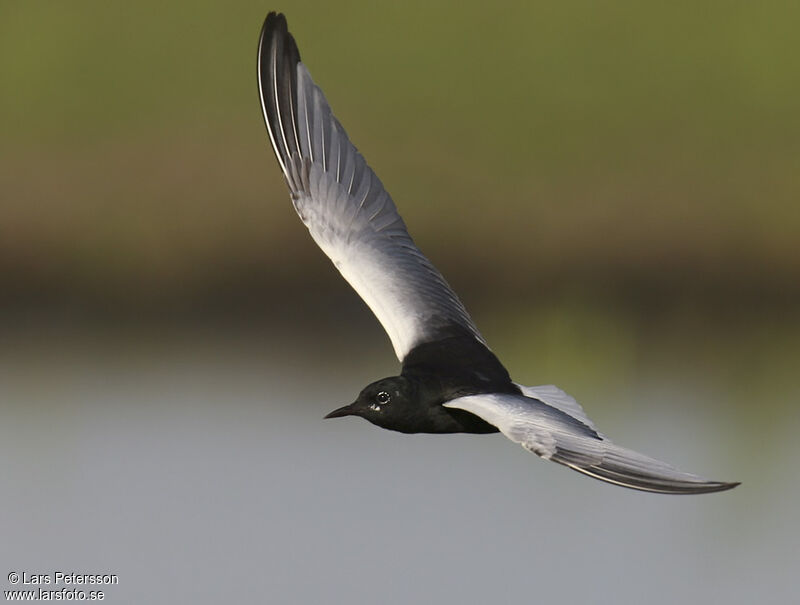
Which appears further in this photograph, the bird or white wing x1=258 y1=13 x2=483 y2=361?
white wing x1=258 y1=13 x2=483 y2=361

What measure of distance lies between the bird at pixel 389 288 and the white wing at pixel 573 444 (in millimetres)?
16

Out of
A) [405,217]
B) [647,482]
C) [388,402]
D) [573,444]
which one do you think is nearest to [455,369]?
[388,402]

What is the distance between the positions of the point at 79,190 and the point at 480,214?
3.51m

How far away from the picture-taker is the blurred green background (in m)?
16.7

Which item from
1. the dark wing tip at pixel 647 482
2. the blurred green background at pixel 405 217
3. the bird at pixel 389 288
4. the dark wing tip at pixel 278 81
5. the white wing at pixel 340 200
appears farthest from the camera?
the blurred green background at pixel 405 217

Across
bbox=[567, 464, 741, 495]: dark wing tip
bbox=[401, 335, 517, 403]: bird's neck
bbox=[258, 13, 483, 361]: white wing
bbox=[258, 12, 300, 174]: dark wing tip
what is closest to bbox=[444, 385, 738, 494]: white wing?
bbox=[567, 464, 741, 495]: dark wing tip

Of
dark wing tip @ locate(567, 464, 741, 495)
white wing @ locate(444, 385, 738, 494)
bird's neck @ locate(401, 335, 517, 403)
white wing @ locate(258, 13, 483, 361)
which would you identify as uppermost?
white wing @ locate(258, 13, 483, 361)

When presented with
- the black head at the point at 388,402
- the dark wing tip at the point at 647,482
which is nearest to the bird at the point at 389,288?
the black head at the point at 388,402

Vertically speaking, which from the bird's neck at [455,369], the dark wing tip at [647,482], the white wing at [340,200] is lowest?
the dark wing tip at [647,482]

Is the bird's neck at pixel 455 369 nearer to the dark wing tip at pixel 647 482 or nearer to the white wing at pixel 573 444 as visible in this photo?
the white wing at pixel 573 444

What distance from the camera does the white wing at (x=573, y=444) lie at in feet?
26.1

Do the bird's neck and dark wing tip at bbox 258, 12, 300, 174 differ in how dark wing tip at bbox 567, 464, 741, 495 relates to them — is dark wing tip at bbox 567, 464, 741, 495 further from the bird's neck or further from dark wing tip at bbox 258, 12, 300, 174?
dark wing tip at bbox 258, 12, 300, 174

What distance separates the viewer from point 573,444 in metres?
8.67

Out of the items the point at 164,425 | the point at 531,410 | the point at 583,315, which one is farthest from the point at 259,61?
the point at 583,315
